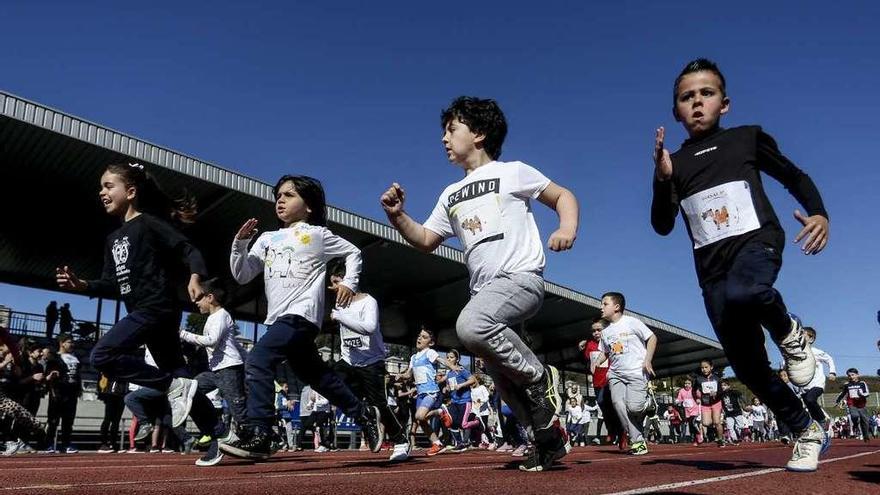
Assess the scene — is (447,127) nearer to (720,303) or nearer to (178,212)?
(720,303)

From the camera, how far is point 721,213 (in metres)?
3.42

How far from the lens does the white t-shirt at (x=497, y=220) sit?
3.62 metres

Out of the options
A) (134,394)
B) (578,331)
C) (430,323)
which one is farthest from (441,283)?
(134,394)

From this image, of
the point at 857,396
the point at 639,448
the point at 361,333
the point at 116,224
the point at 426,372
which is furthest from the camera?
the point at 116,224

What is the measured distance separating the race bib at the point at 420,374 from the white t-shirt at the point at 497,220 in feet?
20.6

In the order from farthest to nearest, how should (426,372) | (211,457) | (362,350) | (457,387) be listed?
(457,387) → (426,372) → (362,350) → (211,457)

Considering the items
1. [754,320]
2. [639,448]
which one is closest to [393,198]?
[754,320]

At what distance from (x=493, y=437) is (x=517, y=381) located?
1498 cm

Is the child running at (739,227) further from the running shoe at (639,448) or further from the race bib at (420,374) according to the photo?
the race bib at (420,374)

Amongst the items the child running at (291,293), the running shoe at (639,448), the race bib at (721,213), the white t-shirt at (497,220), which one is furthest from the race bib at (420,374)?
the race bib at (721,213)

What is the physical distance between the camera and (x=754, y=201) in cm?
336

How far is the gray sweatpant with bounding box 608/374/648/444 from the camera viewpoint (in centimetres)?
792

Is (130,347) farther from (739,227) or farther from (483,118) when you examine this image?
(739,227)

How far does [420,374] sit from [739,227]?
23.7 ft
